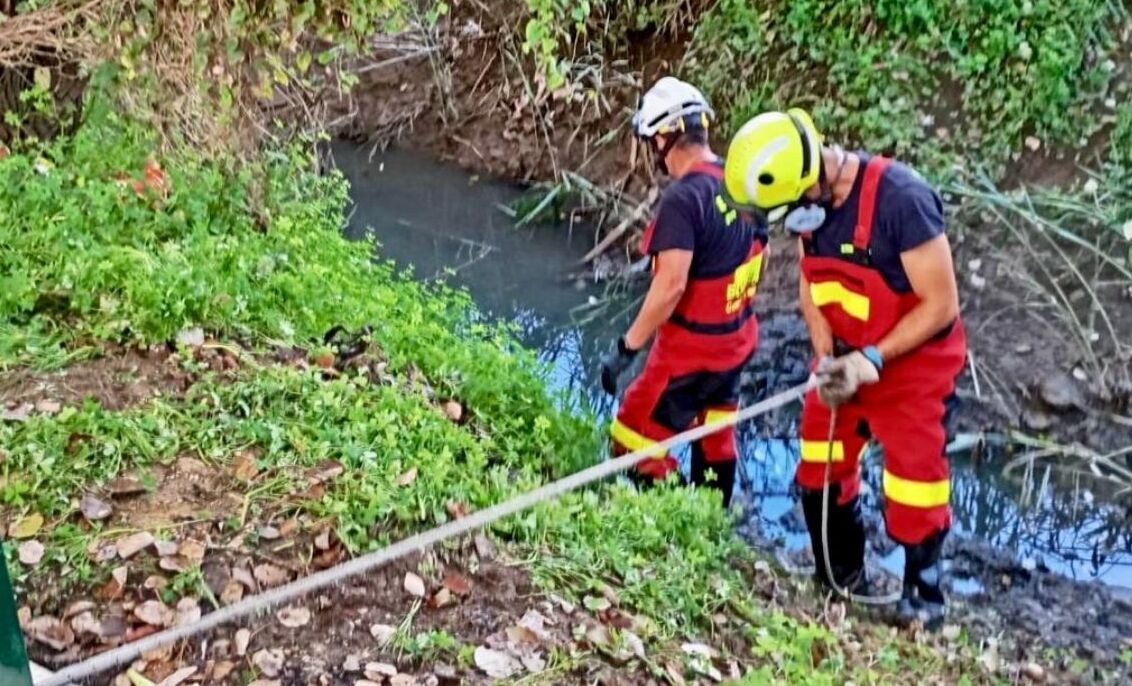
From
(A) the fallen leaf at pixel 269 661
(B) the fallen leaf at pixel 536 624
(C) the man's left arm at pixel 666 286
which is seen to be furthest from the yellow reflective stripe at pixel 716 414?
(A) the fallen leaf at pixel 269 661

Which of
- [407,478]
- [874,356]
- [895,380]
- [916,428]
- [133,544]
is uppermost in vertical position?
[874,356]

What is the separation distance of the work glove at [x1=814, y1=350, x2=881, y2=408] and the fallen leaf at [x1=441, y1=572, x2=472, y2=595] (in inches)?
57.9

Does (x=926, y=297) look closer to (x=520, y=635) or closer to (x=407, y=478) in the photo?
(x=520, y=635)

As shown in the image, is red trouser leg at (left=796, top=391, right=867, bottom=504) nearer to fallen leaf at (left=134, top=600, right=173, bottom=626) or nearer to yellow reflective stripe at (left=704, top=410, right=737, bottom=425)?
yellow reflective stripe at (left=704, top=410, right=737, bottom=425)

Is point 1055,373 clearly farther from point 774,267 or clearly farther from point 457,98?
point 457,98

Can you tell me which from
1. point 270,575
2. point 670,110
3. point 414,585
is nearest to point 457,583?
point 414,585

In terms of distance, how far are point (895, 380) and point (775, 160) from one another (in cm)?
98

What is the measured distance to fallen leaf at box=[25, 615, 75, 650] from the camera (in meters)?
3.05

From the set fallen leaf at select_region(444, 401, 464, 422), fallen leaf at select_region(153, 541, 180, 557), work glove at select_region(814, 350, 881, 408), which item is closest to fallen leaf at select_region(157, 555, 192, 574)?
fallen leaf at select_region(153, 541, 180, 557)

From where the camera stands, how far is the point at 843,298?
157 inches

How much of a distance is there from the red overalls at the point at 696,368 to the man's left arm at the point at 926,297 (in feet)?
2.97

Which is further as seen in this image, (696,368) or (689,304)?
(696,368)

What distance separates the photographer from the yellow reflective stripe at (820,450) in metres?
4.40

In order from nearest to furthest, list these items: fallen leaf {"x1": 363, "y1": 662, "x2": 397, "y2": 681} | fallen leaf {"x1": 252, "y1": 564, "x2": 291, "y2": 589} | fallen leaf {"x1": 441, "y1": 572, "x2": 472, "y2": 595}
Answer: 1. fallen leaf {"x1": 363, "y1": 662, "x2": 397, "y2": 681}
2. fallen leaf {"x1": 252, "y1": 564, "x2": 291, "y2": 589}
3. fallen leaf {"x1": 441, "y1": 572, "x2": 472, "y2": 595}
